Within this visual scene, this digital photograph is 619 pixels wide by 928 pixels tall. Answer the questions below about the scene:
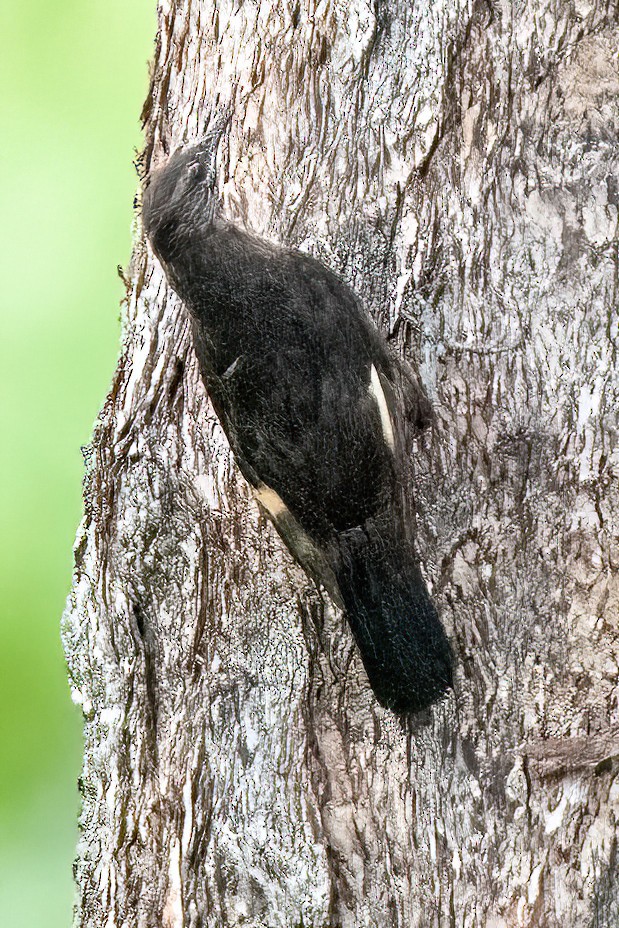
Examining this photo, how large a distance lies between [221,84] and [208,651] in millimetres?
470

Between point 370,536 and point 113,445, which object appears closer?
point 370,536

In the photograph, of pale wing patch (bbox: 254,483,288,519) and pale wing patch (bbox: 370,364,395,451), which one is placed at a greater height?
pale wing patch (bbox: 370,364,395,451)

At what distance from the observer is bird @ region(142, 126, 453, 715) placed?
62 centimetres

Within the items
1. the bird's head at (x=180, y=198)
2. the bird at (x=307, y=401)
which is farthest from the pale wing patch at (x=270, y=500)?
the bird's head at (x=180, y=198)

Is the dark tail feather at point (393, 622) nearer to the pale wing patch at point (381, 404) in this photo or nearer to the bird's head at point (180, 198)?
the pale wing patch at point (381, 404)

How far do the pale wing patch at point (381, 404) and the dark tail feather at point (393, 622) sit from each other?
7 cm

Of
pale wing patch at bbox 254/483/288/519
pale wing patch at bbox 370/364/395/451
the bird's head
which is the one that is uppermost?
the bird's head

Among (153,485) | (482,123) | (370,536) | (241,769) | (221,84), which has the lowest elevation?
(241,769)

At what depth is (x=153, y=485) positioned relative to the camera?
0.72m

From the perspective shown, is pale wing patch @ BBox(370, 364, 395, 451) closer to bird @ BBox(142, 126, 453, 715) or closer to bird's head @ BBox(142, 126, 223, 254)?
bird @ BBox(142, 126, 453, 715)

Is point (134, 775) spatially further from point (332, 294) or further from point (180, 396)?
point (332, 294)

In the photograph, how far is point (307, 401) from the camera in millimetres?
622

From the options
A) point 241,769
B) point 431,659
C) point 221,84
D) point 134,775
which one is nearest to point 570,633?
point 431,659

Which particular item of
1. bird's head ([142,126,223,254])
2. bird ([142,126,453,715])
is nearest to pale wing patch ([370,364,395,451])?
bird ([142,126,453,715])
